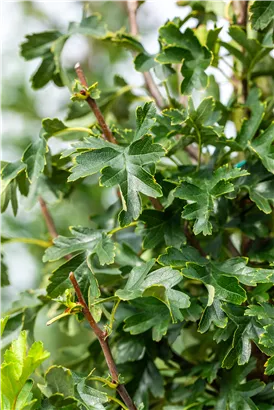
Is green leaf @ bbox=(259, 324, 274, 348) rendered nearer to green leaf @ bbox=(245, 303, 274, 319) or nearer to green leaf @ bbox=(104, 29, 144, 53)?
green leaf @ bbox=(245, 303, 274, 319)

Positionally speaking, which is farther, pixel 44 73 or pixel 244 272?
pixel 44 73

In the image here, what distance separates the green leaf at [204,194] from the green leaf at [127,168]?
4cm

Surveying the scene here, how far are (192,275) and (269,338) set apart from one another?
3.2 inches

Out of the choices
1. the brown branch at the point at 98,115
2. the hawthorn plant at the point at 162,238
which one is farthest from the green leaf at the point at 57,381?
the brown branch at the point at 98,115

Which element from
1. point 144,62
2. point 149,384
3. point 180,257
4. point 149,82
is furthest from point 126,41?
point 149,384

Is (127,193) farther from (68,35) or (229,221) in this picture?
(68,35)

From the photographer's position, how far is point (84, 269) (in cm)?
53

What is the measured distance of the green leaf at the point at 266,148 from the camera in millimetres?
533

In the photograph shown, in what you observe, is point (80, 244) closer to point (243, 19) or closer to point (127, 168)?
point (127, 168)

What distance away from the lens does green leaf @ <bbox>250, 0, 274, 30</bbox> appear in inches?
21.2

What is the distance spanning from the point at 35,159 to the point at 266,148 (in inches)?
8.7

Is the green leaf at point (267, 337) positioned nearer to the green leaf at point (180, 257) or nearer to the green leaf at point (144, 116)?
the green leaf at point (180, 257)

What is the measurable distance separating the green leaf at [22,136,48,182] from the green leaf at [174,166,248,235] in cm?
14

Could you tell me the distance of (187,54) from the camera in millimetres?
593
